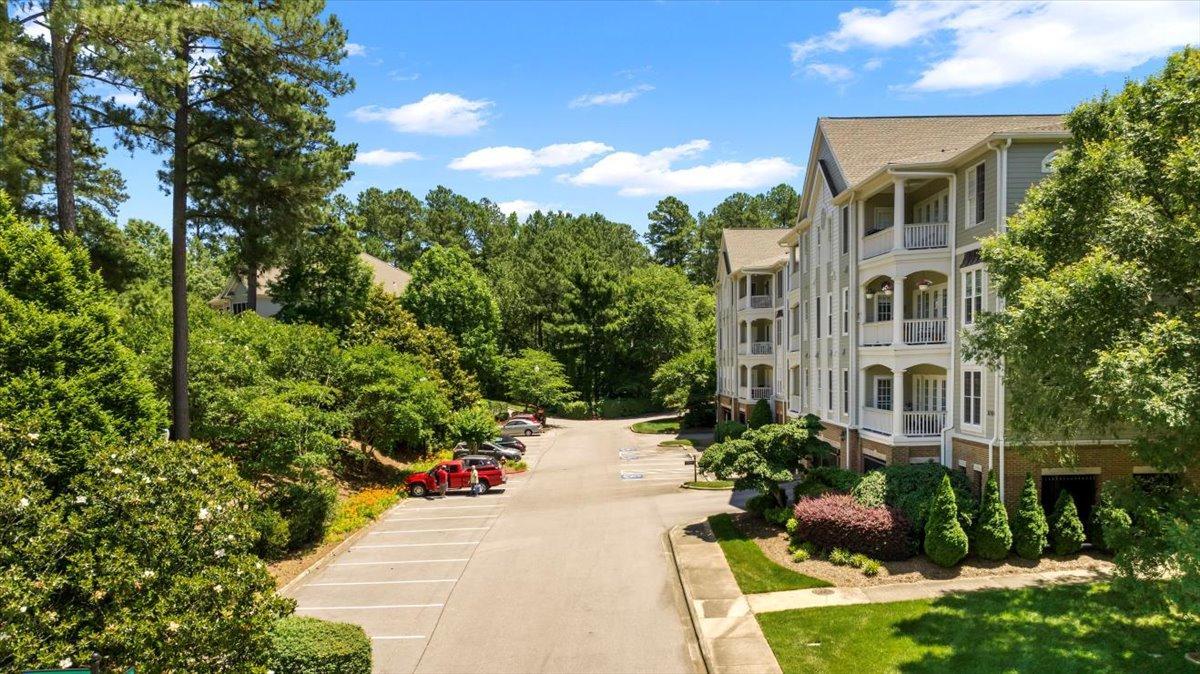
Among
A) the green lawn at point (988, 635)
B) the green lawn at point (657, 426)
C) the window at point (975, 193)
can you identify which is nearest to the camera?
the green lawn at point (988, 635)

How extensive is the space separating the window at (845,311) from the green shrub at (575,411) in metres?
38.7

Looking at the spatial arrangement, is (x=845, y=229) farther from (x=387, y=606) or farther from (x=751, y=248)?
(x=387, y=606)

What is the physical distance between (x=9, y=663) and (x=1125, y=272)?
17.3 meters

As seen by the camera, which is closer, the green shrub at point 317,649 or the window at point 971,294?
the green shrub at point 317,649

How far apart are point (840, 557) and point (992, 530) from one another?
152 inches

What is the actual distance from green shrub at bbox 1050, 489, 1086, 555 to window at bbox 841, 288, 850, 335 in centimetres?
962

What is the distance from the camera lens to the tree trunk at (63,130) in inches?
664

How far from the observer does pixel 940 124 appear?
92.3 ft

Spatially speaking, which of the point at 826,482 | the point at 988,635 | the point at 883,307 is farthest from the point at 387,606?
the point at 883,307

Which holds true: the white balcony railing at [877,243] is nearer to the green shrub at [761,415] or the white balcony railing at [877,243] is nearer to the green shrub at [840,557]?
the green shrub at [840,557]

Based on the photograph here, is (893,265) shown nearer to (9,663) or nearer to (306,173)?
(306,173)

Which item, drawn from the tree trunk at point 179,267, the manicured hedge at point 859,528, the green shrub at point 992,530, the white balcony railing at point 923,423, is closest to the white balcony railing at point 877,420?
the white balcony railing at point 923,423

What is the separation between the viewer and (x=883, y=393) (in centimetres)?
2638

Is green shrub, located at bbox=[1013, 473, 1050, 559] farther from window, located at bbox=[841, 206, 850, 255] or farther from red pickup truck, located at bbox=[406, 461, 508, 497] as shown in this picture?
red pickup truck, located at bbox=[406, 461, 508, 497]
